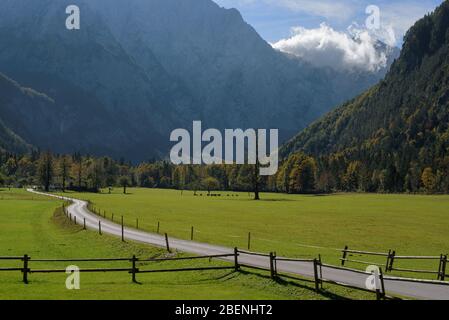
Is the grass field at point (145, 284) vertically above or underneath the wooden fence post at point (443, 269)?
underneath

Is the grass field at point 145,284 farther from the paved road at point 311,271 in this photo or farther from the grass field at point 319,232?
the grass field at point 319,232

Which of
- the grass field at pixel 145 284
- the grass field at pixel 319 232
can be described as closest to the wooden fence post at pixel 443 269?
the grass field at pixel 319 232

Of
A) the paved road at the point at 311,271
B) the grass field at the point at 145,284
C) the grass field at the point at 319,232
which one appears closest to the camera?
the paved road at the point at 311,271

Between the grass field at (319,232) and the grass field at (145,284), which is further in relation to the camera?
the grass field at (319,232)

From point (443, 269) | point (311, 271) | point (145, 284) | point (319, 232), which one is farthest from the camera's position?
point (319, 232)

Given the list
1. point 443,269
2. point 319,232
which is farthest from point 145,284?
point 319,232

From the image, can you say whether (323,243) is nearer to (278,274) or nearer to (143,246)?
(143,246)

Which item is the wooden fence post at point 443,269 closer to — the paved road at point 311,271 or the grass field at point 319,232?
the paved road at point 311,271

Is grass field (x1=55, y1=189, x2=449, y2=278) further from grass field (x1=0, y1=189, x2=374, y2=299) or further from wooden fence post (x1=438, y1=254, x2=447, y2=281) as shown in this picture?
grass field (x1=0, y1=189, x2=374, y2=299)

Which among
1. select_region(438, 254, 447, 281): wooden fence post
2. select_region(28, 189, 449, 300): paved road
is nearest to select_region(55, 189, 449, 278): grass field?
select_region(28, 189, 449, 300): paved road

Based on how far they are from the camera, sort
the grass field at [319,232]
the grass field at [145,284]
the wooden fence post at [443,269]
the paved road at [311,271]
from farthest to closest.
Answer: the grass field at [319,232]
the wooden fence post at [443,269]
the grass field at [145,284]
the paved road at [311,271]

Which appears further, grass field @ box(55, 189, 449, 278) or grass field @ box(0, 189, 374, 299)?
grass field @ box(55, 189, 449, 278)

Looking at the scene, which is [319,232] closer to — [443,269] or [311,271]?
[311,271]
